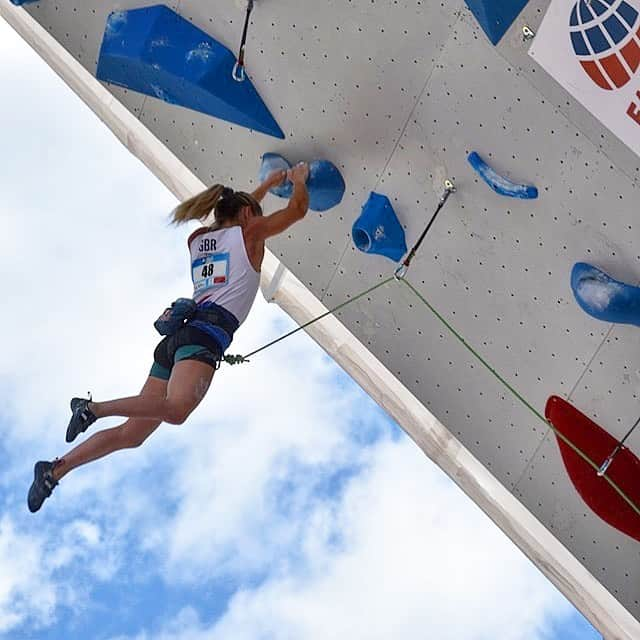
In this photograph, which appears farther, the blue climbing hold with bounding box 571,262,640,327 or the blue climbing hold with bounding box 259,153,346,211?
the blue climbing hold with bounding box 259,153,346,211

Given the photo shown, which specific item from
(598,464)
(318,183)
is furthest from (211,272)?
(598,464)

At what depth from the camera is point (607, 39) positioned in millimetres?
2521

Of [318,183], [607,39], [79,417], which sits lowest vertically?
[79,417]

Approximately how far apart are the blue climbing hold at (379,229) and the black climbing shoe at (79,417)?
0.89 metres

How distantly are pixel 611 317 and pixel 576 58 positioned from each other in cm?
62

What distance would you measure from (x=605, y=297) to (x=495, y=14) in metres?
0.71

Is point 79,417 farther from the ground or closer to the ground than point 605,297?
closer to the ground

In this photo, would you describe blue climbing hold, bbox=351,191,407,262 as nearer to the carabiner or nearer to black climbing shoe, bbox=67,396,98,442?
the carabiner

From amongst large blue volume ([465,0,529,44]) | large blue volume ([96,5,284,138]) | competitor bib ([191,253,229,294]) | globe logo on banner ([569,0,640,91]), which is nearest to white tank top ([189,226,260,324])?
competitor bib ([191,253,229,294])

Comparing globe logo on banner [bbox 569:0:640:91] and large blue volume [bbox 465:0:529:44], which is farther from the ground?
globe logo on banner [bbox 569:0:640:91]

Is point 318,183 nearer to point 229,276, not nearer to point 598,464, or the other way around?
point 229,276

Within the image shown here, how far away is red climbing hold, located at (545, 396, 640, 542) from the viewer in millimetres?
3133

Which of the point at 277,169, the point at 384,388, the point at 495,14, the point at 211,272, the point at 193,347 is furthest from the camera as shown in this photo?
the point at 384,388

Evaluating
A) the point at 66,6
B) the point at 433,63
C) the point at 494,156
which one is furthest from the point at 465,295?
the point at 66,6
